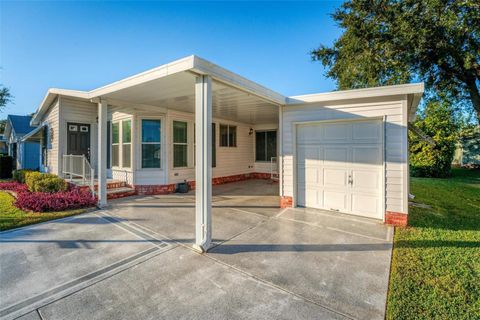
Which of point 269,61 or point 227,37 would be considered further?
point 269,61

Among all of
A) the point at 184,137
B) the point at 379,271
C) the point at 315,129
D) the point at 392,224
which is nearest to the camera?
the point at 379,271

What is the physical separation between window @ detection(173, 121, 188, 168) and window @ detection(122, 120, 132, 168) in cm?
152

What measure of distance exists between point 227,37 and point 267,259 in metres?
9.27

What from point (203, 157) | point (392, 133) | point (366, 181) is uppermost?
point (392, 133)

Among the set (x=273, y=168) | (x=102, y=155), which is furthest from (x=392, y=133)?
(x=273, y=168)

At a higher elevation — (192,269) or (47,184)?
(47,184)

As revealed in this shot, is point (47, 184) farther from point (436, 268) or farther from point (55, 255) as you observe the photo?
point (436, 268)

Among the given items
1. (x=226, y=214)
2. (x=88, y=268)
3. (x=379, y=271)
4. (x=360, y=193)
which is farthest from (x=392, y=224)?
(x=88, y=268)

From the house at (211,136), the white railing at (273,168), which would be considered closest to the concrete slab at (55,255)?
the house at (211,136)

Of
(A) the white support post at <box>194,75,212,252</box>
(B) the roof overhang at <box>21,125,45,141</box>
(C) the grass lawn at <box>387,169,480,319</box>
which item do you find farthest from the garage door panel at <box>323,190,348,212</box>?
(B) the roof overhang at <box>21,125,45,141</box>

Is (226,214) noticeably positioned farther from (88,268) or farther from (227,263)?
(88,268)

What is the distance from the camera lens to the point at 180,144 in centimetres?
873

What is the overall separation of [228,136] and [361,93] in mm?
6741

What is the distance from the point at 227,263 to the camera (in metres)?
3.21
